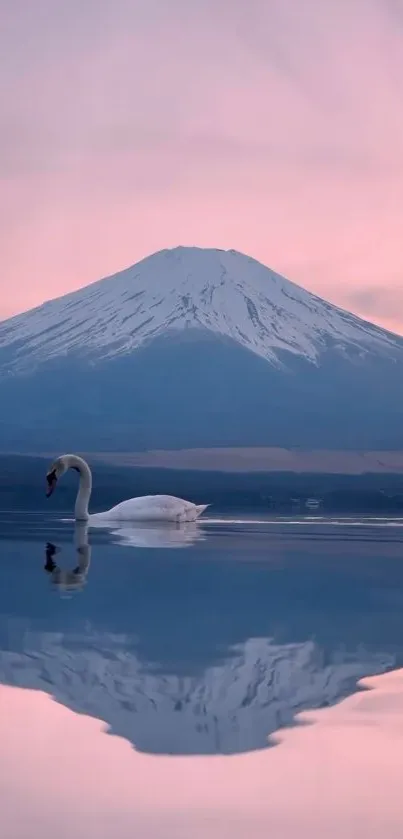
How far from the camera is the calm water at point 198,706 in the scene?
4836 millimetres

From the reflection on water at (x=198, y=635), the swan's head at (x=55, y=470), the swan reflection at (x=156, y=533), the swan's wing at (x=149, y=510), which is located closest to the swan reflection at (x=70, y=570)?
the reflection on water at (x=198, y=635)

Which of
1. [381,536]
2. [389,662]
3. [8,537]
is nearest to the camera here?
[389,662]

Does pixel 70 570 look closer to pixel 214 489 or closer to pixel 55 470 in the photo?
pixel 55 470

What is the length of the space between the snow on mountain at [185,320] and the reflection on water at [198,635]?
372ft

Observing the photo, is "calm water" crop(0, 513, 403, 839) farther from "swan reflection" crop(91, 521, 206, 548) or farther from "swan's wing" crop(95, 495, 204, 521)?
"swan's wing" crop(95, 495, 204, 521)

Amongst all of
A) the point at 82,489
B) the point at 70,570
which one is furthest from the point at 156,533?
the point at 70,570

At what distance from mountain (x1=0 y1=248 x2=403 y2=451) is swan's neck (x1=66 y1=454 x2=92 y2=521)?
81467mm

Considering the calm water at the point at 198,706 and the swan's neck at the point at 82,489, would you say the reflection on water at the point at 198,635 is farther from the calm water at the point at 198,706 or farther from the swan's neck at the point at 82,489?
the swan's neck at the point at 82,489

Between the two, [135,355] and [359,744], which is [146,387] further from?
[359,744]

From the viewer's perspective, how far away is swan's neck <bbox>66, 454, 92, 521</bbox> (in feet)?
83.5

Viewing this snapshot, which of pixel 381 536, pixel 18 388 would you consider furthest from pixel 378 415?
pixel 381 536

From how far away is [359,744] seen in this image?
19.3 feet

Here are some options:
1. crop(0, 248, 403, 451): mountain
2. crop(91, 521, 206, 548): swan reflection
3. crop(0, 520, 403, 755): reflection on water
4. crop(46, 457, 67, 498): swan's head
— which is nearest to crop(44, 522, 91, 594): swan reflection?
crop(0, 520, 403, 755): reflection on water

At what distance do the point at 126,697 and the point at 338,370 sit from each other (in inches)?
4831
